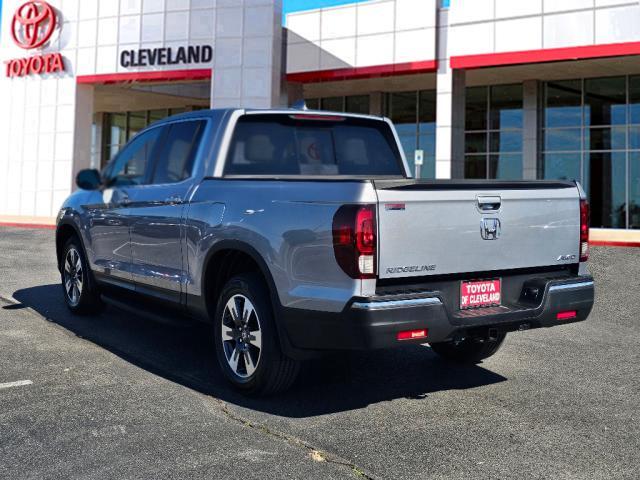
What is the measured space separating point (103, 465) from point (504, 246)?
2.68m

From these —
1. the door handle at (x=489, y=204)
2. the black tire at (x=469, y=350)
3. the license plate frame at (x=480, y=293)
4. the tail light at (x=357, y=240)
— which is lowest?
the black tire at (x=469, y=350)

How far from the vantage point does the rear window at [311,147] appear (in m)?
5.28

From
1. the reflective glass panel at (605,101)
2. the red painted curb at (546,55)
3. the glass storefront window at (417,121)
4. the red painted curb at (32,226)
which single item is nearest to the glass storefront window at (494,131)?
the glass storefront window at (417,121)

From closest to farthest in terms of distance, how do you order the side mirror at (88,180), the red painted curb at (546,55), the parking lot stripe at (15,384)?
the parking lot stripe at (15,384) < the side mirror at (88,180) < the red painted curb at (546,55)

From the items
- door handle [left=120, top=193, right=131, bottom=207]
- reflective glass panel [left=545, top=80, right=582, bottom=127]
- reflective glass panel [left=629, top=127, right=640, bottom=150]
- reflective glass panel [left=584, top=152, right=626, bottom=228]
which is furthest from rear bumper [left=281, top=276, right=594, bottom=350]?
reflective glass panel [left=545, top=80, right=582, bottom=127]

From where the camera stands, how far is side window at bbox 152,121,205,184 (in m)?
5.39

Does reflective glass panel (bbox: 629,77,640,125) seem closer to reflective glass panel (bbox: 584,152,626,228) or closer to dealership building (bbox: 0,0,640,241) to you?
dealership building (bbox: 0,0,640,241)

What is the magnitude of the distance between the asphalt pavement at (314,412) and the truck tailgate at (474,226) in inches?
37.9

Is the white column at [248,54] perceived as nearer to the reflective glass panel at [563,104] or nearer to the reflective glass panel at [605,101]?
the reflective glass panel at [563,104]

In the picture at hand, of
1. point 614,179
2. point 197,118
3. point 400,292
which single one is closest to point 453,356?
point 400,292

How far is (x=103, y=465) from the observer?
343 centimetres

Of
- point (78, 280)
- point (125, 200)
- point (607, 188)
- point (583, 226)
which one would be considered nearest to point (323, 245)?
point (583, 226)

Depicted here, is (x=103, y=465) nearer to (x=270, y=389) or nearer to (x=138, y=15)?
(x=270, y=389)

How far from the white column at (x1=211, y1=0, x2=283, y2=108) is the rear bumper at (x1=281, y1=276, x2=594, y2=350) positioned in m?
19.1
